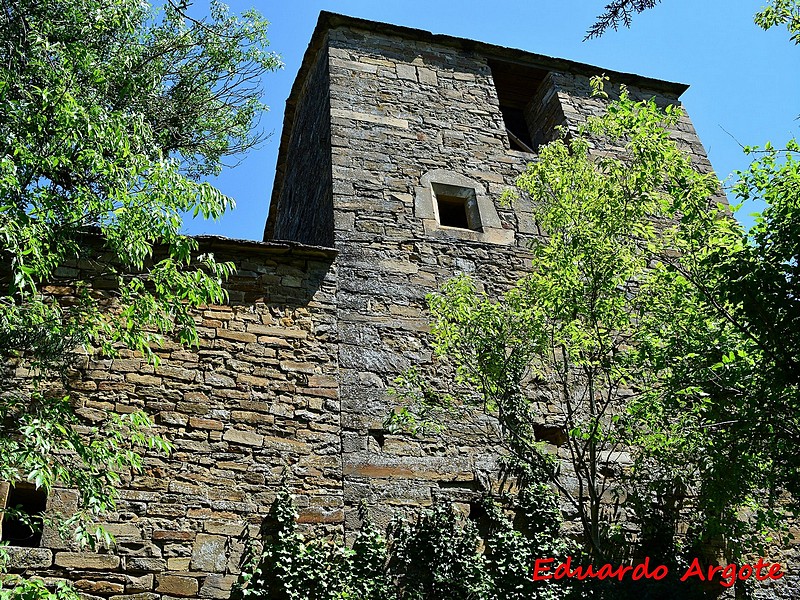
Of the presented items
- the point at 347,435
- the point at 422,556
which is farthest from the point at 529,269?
the point at 422,556

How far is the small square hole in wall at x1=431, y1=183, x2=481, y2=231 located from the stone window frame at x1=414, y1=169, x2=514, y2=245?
1cm

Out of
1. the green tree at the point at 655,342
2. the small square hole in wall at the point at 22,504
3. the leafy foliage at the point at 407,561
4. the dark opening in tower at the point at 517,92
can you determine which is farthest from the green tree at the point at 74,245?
the dark opening in tower at the point at 517,92

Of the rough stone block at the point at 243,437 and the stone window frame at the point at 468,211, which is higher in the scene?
the stone window frame at the point at 468,211

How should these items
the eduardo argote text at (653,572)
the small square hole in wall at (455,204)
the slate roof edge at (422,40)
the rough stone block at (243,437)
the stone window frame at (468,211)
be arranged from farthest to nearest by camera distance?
1. the slate roof edge at (422,40)
2. the small square hole in wall at (455,204)
3. the stone window frame at (468,211)
4. the rough stone block at (243,437)
5. the eduardo argote text at (653,572)

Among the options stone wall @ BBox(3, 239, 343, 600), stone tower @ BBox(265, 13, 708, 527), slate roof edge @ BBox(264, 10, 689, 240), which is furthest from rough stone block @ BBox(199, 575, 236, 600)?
slate roof edge @ BBox(264, 10, 689, 240)

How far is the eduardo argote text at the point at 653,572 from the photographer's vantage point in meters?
4.66

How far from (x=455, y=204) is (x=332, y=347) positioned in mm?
2260

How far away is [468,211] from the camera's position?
691cm

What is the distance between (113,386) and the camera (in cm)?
480

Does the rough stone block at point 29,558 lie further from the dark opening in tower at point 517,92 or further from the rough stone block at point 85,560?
the dark opening in tower at point 517,92

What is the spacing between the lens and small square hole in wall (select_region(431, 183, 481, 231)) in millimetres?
6883

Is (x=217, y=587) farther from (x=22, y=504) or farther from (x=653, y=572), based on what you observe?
(x=653, y=572)

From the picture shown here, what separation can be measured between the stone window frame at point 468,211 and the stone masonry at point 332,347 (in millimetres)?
16

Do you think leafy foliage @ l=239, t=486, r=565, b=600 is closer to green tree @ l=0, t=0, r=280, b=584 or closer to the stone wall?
the stone wall
